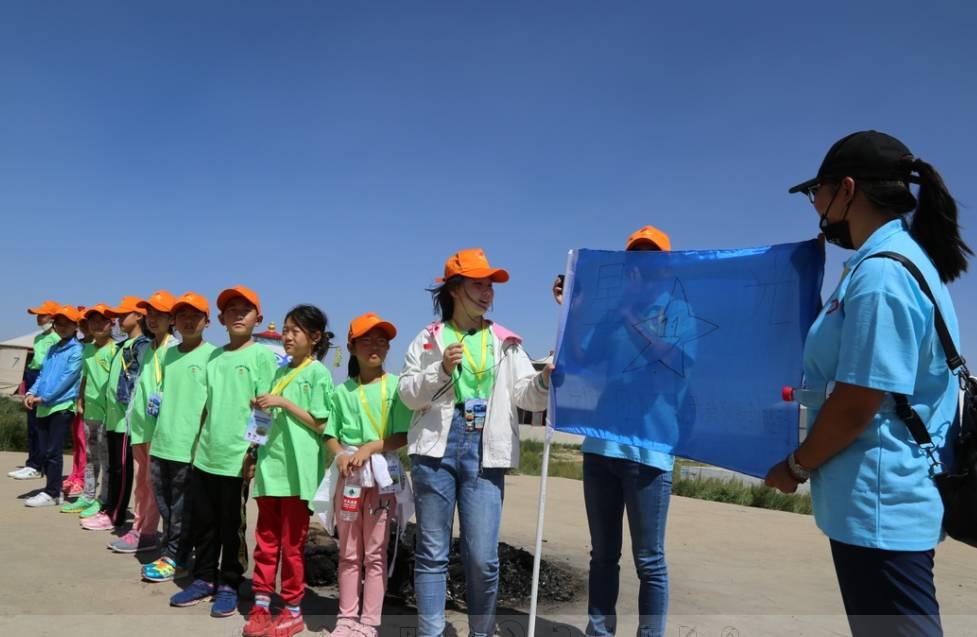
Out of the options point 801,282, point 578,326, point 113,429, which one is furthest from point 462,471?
point 113,429

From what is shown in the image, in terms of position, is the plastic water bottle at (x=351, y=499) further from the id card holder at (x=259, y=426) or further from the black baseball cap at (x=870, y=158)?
the black baseball cap at (x=870, y=158)

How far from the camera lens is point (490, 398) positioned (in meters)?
3.84

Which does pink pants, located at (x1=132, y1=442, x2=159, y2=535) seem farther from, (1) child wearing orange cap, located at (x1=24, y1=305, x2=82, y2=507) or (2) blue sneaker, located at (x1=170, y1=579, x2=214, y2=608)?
(1) child wearing orange cap, located at (x1=24, y1=305, x2=82, y2=507)

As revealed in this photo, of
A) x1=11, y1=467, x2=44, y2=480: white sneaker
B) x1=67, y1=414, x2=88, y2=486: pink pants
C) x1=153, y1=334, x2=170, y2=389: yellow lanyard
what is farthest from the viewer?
x1=11, y1=467, x2=44, y2=480: white sneaker

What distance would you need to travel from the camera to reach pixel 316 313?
4.97 metres

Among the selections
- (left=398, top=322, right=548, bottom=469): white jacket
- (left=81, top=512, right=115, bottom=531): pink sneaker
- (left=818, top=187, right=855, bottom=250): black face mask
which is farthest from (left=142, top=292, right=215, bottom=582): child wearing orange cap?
(left=818, top=187, right=855, bottom=250): black face mask

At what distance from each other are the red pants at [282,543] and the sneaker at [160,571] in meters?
1.17

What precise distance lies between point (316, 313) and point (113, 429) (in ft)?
11.4

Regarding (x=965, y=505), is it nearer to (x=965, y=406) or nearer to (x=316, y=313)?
(x=965, y=406)

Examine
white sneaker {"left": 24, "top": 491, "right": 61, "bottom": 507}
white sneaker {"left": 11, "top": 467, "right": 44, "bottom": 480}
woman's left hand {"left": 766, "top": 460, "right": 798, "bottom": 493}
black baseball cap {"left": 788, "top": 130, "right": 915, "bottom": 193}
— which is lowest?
white sneaker {"left": 11, "top": 467, "right": 44, "bottom": 480}

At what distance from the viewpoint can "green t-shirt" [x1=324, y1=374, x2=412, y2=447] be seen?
176 inches

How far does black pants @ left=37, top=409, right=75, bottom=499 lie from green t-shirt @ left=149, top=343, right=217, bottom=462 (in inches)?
142

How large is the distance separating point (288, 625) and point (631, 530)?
2259 millimetres

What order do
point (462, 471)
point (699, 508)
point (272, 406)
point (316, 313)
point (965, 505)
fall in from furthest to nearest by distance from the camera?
point (699, 508) < point (316, 313) < point (272, 406) < point (462, 471) < point (965, 505)
